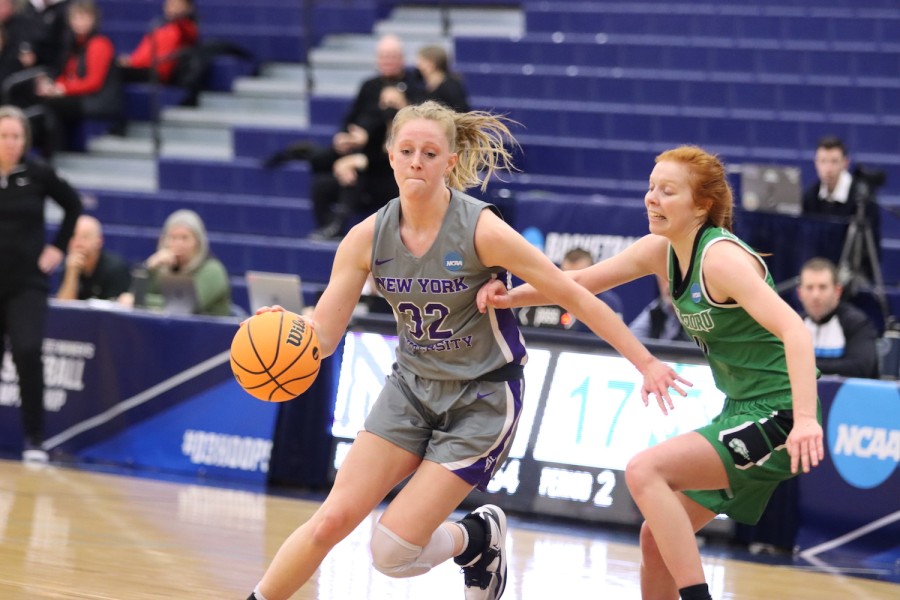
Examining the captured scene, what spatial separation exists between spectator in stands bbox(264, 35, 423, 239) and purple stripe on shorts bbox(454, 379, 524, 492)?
597 centimetres

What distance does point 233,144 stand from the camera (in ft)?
43.6

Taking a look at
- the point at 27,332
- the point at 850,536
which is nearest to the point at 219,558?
the point at 27,332

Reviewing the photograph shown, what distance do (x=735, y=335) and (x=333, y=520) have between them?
4.47 ft

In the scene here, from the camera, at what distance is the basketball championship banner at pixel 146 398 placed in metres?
7.82

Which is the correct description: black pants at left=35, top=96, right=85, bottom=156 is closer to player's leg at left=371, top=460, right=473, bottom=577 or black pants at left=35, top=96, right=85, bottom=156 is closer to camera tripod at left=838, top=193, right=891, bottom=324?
camera tripod at left=838, top=193, right=891, bottom=324

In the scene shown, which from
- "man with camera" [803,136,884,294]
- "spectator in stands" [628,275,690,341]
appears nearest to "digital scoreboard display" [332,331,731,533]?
"spectator in stands" [628,275,690,341]

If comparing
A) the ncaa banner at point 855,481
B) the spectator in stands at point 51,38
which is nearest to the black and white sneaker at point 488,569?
the ncaa banner at point 855,481

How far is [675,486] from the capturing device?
4141 mm

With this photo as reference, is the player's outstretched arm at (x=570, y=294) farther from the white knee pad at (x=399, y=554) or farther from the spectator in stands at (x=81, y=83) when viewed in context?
the spectator in stands at (x=81, y=83)

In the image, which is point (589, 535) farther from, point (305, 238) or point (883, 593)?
point (305, 238)

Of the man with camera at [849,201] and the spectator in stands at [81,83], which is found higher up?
the spectator in stands at [81,83]

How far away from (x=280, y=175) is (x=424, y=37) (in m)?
2.23

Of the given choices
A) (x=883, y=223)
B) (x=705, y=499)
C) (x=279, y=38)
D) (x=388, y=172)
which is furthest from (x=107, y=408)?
(x=279, y=38)

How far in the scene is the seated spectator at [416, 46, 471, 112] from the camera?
31.6 ft
